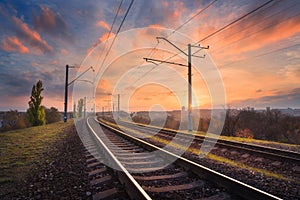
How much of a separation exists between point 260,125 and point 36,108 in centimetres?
3910

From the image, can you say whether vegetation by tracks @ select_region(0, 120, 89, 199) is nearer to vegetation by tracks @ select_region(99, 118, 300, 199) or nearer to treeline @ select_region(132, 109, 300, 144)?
vegetation by tracks @ select_region(99, 118, 300, 199)

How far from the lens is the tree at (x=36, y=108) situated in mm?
42219

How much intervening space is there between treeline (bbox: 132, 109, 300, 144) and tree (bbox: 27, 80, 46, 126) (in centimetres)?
3186

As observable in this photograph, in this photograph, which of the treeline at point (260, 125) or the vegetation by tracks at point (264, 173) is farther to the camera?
the treeline at point (260, 125)

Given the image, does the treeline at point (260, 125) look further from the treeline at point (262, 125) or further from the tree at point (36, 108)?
the tree at point (36, 108)

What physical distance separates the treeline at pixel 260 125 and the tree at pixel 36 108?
31.9 m

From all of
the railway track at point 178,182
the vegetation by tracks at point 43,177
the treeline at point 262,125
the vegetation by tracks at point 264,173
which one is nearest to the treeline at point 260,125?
the treeline at point 262,125

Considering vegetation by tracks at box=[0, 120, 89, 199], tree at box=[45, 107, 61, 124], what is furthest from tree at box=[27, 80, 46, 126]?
vegetation by tracks at box=[0, 120, 89, 199]

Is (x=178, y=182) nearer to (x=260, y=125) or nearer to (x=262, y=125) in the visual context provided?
(x=262, y=125)

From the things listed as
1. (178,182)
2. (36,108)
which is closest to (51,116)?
(36,108)

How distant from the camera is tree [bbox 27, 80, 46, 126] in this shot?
139ft

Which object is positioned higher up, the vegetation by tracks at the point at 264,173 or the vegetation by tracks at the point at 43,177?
the vegetation by tracks at the point at 43,177

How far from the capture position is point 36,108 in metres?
42.8

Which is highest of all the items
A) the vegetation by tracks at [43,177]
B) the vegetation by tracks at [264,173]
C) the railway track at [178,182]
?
the railway track at [178,182]
